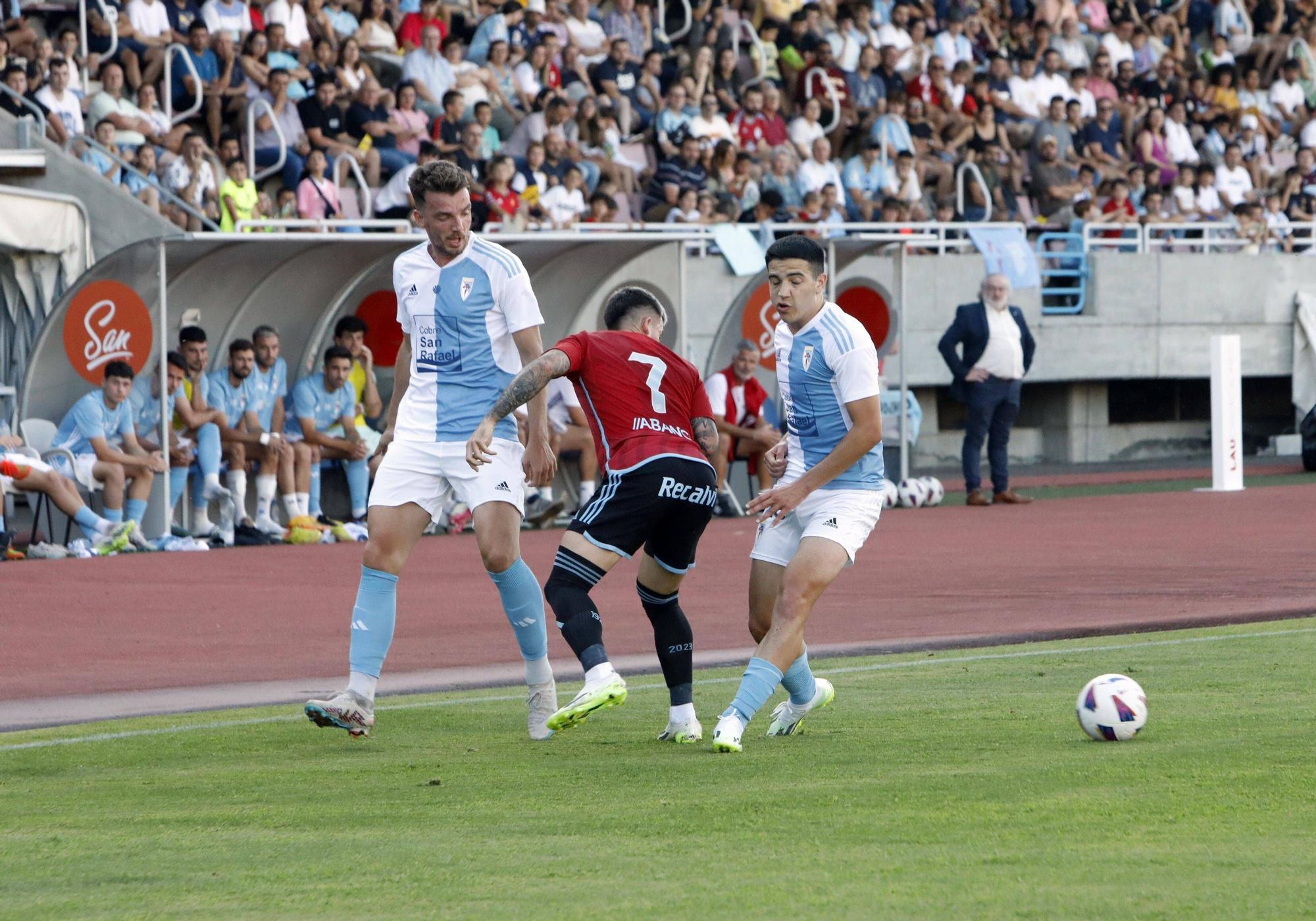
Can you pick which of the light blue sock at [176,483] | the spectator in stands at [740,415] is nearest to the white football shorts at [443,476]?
the light blue sock at [176,483]

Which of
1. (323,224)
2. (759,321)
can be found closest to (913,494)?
(759,321)

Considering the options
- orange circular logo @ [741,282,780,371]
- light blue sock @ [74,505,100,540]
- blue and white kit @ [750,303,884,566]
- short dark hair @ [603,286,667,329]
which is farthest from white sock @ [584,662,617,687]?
orange circular logo @ [741,282,780,371]

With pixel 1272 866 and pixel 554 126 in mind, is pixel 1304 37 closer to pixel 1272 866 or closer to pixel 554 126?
pixel 554 126

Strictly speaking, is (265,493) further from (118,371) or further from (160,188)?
(160,188)

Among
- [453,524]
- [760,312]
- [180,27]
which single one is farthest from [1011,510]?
[180,27]

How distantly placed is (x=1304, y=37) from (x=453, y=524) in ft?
67.6

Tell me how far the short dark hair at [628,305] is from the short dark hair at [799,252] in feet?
1.67

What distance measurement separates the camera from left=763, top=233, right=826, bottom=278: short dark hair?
24.5 ft

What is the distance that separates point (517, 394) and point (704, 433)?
2.56 ft

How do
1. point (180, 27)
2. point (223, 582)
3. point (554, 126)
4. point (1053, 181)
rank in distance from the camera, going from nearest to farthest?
point (223, 582) < point (180, 27) < point (554, 126) < point (1053, 181)

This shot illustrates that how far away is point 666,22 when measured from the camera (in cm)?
2748

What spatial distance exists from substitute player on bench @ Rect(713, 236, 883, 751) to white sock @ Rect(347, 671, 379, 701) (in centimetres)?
140

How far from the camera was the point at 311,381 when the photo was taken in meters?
17.9

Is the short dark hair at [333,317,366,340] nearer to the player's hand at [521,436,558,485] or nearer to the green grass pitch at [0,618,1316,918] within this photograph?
the green grass pitch at [0,618,1316,918]
